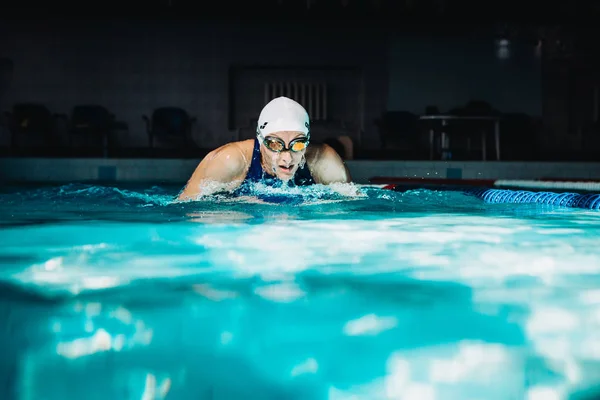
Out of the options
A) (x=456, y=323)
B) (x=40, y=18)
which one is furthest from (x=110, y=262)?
(x=40, y=18)

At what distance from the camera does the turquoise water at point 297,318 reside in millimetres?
1085

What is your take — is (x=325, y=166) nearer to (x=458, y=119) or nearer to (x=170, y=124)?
(x=458, y=119)

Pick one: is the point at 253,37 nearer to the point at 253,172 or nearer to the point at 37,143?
the point at 37,143

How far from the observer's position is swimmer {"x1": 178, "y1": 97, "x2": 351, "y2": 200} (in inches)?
147

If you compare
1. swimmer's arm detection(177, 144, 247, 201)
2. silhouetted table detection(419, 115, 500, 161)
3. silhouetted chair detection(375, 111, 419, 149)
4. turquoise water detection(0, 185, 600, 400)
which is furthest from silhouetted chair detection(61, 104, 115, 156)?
turquoise water detection(0, 185, 600, 400)

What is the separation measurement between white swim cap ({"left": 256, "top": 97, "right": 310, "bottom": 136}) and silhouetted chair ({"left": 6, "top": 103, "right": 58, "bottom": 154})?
28.2 feet

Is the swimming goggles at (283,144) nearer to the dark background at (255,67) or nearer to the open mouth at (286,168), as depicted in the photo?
the open mouth at (286,168)

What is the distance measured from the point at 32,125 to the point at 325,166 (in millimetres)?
8484

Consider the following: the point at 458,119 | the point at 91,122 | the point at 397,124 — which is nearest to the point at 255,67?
the point at 397,124

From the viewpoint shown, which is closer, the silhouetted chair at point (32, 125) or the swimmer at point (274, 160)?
the swimmer at point (274, 160)

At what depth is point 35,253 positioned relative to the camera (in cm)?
210

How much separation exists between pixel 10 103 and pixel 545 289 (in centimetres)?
1288

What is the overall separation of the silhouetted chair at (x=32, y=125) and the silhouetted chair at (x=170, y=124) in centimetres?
166

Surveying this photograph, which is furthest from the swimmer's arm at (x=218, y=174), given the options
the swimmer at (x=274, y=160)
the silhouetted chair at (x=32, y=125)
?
the silhouetted chair at (x=32, y=125)
